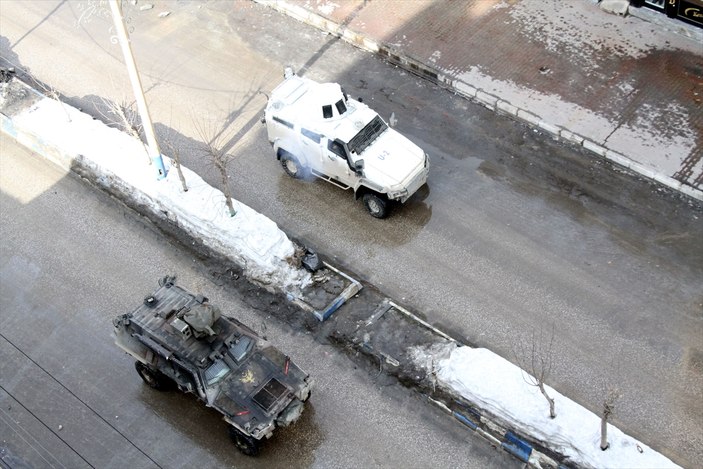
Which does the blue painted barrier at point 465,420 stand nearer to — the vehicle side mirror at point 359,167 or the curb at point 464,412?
the curb at point 464,412

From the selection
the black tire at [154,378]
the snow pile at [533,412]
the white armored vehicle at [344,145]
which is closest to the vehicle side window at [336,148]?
the white armored vehicle at [344,145]

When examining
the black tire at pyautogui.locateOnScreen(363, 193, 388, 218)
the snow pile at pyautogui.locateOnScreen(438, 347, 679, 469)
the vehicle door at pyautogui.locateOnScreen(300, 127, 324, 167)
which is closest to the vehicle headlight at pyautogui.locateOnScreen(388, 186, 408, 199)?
the black tire at pyautogui.locateOnScreen(363, 193, 388, 218)

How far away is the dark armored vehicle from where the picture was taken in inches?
530

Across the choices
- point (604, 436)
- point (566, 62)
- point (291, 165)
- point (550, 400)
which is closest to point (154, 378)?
point (291, 165)

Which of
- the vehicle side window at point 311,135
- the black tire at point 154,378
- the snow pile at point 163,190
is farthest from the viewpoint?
the vehicle side window at point 311,135

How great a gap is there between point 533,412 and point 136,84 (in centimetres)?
1036

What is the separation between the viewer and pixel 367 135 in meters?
17.7

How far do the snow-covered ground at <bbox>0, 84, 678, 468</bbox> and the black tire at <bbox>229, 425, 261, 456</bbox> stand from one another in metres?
3.50

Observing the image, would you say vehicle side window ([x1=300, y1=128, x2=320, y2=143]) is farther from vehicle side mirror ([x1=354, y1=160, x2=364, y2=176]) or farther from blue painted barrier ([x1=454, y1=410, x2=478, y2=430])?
blue painted barrier ([x1=454, y1=410, x2=478, y2=430])

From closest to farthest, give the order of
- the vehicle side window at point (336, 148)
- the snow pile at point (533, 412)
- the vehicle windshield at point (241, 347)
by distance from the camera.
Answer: the snow pile at point (533, 412)
the vehicle windshield at point (241, 347)
the vehicle side window at point (336, 148)

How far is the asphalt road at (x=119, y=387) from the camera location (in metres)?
14.2

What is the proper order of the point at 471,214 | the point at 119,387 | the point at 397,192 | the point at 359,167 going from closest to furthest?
the point at 119,387
the point at 397,192
the point at 359,167
the point at 471,214

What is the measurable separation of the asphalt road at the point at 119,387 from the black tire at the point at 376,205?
11.7 ft

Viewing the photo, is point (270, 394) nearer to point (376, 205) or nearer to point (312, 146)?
point (376, 205)
